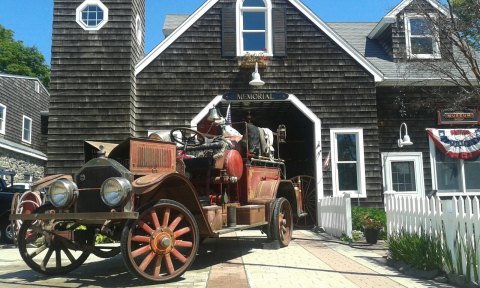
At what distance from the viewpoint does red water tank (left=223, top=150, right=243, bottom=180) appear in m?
7.19

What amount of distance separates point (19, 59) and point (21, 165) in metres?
24.0

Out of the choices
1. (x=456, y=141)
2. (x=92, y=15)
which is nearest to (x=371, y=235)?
(x=456, y=141)

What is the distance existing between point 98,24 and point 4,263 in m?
7.17

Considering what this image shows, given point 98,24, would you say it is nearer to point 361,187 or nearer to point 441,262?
point 361,187

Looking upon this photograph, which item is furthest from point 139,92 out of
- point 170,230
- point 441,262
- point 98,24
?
point 441,262

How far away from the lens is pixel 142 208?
5277mm

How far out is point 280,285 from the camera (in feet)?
17.6

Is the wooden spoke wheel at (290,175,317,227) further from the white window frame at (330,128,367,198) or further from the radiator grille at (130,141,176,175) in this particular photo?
the radiator grille at (130,141,176,175)

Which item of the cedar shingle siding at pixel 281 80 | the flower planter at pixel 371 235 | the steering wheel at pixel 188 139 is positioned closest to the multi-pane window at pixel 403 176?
the cedar shingle siding at pixel 281 80

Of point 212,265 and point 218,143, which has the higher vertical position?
point 218,143

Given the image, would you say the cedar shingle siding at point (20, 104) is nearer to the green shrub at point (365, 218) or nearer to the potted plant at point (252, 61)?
the potted plant at point (252, 61)

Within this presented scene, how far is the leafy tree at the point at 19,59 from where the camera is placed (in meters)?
40.0

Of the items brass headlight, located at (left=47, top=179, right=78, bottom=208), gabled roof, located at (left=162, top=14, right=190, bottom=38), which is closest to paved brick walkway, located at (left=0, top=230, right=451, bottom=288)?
brass headlight, located at (left=47, top=179, right=78, bottom=208)

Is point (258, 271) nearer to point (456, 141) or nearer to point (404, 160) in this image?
point (404, 160)
